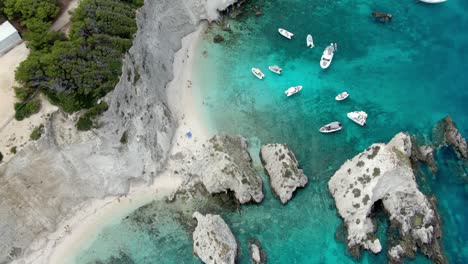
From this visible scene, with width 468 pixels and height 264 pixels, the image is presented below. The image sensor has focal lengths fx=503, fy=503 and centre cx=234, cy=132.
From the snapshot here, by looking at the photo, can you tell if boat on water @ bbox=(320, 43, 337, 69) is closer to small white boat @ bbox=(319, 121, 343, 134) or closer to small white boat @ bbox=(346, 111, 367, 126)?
small white boat @ bbox=(346, 111, 367, 126)

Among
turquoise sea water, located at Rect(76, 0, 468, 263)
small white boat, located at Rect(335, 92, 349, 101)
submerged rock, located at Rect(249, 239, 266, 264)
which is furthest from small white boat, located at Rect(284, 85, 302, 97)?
submerged rock, located at Rect(249, 239, 266, 264)

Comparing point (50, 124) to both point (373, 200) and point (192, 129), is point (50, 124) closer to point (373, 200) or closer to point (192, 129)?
point (192, 129)

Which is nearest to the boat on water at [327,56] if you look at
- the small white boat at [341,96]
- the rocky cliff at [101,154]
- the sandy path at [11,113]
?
the small white boat at [341,96]

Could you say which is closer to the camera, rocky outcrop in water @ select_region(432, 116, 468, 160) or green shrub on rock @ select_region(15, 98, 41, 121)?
green shrub on rock @ select_region(15, 98, 41, 121)

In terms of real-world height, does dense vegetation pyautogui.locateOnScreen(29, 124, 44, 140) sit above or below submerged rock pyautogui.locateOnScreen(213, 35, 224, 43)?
above

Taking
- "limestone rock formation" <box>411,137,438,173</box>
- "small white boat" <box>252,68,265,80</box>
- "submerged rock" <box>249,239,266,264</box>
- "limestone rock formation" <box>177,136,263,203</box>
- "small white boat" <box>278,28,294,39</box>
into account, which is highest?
"small white boat" <box>278,28,294,39</box>

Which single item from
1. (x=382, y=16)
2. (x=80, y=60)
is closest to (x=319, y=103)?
(x=382, y=16)

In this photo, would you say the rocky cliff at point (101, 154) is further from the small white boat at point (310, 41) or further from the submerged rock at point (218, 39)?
the small white boat at point (310, 41)
